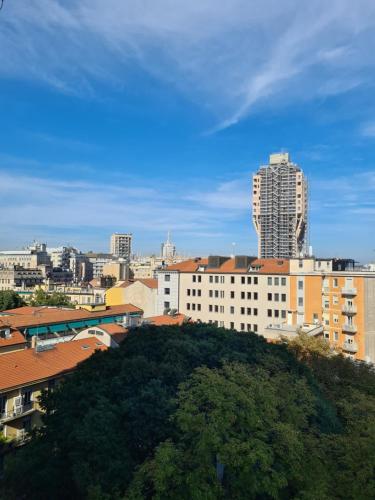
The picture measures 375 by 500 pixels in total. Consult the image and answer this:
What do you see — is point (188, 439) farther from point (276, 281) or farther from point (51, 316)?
point (276, 281)

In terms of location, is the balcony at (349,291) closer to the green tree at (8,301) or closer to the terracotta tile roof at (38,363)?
the terracotta tile roof at (38,363)

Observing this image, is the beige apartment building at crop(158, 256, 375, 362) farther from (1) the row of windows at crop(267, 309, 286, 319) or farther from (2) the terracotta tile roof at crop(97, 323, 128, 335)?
(2) the terracotta tile roof at crop(97, 323, 128, 335)

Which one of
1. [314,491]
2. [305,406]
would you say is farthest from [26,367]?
[314,491]

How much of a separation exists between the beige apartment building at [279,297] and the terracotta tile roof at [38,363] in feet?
71.0

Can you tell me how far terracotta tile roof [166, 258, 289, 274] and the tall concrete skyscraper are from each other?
65.5 metres

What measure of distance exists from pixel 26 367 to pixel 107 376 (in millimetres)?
14428

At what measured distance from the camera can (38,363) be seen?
30781 millimetres

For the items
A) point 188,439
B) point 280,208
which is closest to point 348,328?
point 188,439

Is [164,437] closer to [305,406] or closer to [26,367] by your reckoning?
[305,406]

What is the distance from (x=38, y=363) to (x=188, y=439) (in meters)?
20.9

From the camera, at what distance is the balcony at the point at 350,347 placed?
45.6 metres

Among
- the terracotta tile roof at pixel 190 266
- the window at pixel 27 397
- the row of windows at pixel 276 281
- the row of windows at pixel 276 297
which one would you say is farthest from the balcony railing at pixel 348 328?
the window at pixel 27 397

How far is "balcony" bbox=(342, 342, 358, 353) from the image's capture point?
149ft

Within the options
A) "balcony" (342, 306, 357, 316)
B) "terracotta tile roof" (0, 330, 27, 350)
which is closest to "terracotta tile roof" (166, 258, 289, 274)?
"balcony" (342, 306, 357, 316)
